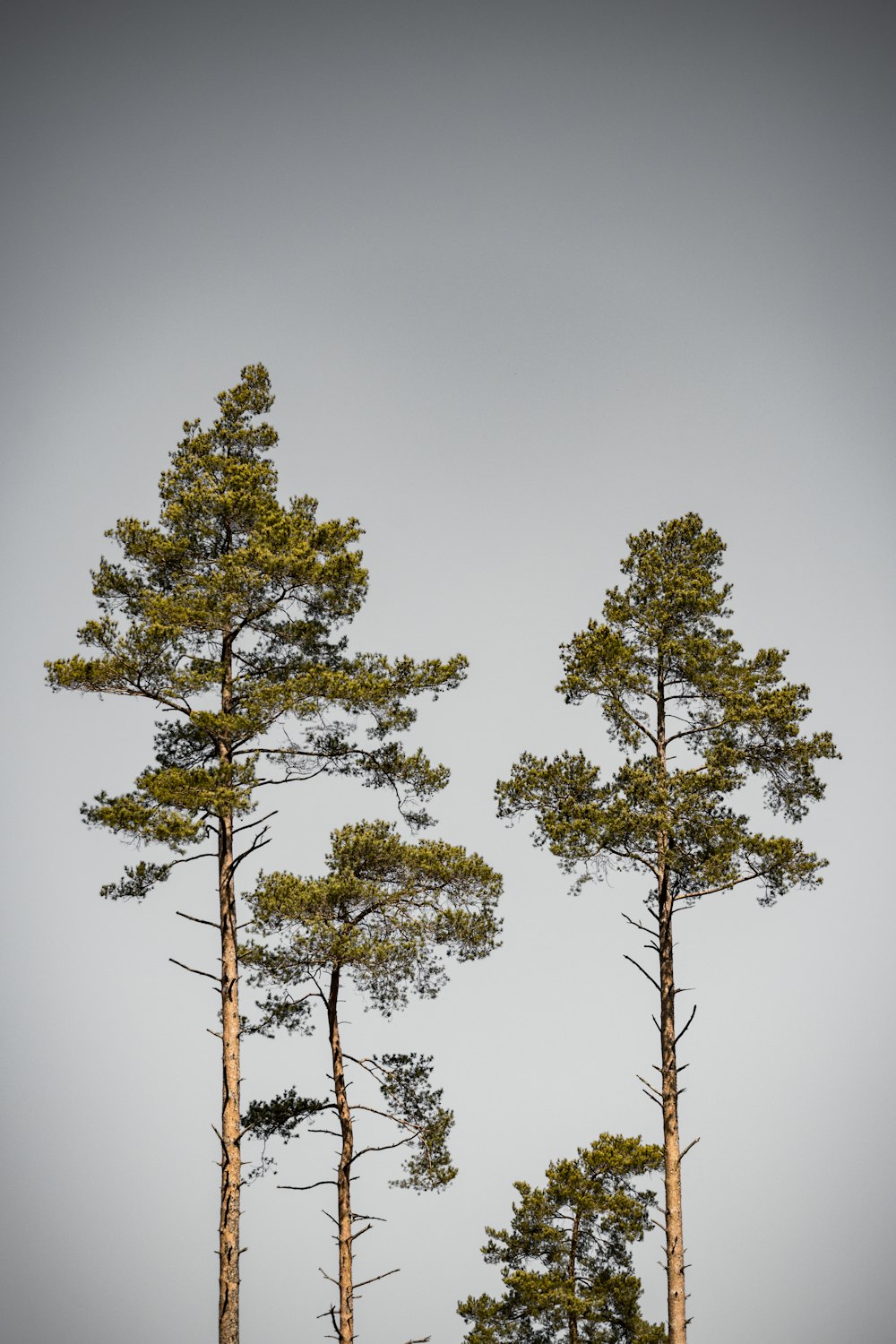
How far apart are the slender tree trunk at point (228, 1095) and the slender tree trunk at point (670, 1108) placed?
468 cm

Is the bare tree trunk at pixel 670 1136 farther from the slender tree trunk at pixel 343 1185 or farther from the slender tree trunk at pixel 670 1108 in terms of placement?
the slender tree trunk at pixel 343 1185

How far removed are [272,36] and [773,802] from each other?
20055 centimetres

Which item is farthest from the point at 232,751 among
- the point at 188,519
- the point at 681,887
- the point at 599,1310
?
the point at 599,1310

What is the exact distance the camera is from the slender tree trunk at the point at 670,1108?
11930 mm

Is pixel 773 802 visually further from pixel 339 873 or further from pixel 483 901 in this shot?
pixel 339 873

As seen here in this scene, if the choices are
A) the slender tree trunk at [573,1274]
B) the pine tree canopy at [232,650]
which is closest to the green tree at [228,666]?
the pine tree canopy at [232,650]

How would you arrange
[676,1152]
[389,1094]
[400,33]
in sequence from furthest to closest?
[400,33]
[389,1094]
[676,1152]

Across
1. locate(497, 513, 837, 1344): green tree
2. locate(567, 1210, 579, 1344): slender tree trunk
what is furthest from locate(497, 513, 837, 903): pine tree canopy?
locate(567, 1210, 579, 1344): slender tree trunk

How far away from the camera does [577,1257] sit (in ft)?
45.4

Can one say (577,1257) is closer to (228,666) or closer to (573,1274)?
(573,1274)

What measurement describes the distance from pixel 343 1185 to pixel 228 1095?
1.78 meters

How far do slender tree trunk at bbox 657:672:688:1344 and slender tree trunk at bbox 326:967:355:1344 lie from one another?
3580mm

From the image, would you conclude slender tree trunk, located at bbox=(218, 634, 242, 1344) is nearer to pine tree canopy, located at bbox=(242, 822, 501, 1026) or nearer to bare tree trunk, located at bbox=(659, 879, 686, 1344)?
pine tree canopy, located at bbox=(242, 822, 501, 1026)

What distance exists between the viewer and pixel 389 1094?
1306 centimetres
